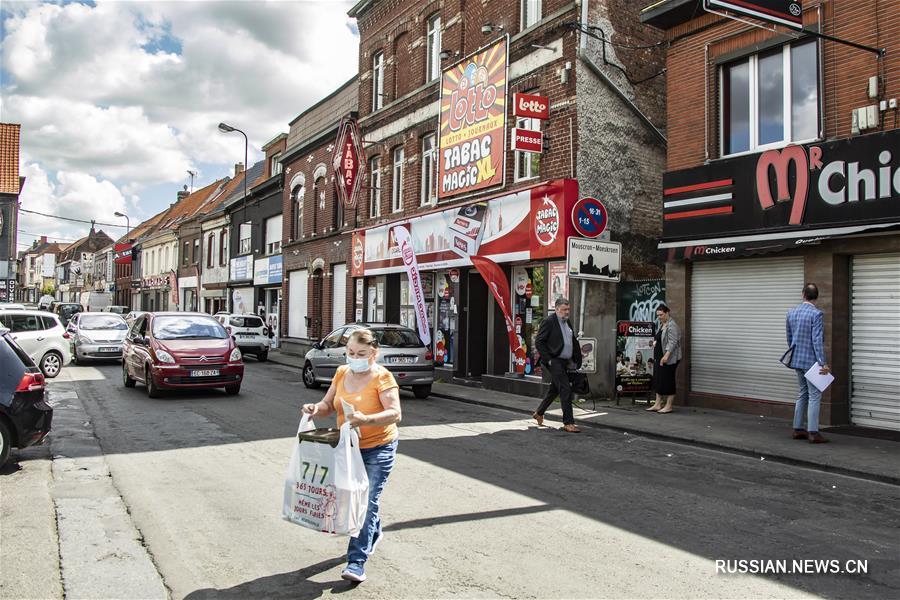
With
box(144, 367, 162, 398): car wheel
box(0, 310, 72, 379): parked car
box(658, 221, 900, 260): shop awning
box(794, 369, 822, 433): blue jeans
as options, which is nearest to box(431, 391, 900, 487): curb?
box(794, 369, 822, 433): blue jeans

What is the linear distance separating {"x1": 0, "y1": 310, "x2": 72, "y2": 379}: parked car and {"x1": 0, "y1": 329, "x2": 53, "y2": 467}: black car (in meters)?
10.8

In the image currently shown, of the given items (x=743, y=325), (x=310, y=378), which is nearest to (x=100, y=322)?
(x=310, y=378)

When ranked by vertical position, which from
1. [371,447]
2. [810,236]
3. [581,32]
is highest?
[581,32]

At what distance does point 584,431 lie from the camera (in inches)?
403

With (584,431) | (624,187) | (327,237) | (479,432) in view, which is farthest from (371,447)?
(327,237)

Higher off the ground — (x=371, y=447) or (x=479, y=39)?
(x=479, y=39)

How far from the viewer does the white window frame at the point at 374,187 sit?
918 inches

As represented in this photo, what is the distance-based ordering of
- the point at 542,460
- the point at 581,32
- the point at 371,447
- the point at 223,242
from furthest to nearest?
the point at 223,242 → the point at 581,32 → the point at 542,460 → the point at 371,447

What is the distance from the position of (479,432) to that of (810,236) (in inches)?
230

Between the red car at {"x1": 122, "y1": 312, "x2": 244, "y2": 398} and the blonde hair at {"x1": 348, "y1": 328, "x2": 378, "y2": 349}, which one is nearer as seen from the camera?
the blonde hair at {"x1": 348, "y1": 328, "x2": 378, "y2": 349}

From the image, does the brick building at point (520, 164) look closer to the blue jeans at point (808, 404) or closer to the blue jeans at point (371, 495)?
the blue jeans at point (808, 404)

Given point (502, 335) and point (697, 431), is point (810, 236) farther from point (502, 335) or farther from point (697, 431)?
point (502, 335)

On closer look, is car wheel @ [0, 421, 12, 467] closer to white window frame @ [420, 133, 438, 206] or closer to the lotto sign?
the lotto sign

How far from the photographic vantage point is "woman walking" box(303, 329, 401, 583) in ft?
13.6
